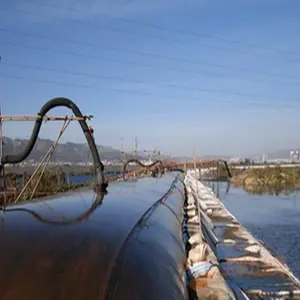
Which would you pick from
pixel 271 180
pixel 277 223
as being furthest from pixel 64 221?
pixel 271 180

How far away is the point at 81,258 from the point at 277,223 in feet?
55.3

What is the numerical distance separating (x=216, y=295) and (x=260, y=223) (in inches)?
589

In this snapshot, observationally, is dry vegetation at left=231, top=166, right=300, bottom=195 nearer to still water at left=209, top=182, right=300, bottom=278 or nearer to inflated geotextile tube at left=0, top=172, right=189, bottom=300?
still water at left=209, top=182, right=300, bottom=278

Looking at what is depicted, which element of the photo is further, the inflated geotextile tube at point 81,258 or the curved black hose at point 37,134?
the curved black hose at point 37,134

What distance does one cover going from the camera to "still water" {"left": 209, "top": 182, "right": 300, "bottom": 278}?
1312cm

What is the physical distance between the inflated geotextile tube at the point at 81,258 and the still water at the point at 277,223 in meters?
7.47

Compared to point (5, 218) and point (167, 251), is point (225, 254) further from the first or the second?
point (5, 218)

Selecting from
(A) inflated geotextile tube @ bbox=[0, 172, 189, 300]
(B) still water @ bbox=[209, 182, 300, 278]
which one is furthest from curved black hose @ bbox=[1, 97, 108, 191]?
(B) still water @ bbox=[209, 182, 300, 278]

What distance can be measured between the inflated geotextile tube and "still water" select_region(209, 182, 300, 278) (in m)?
7.47

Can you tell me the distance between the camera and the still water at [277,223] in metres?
13.1

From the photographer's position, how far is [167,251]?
4.19 metres

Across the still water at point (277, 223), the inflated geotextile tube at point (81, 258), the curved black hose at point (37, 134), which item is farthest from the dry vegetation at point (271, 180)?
the inflated geotextile tube at point (81, 258)

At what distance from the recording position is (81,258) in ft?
8.79

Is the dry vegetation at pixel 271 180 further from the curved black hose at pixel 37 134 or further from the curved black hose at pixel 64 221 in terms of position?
the curved black hose at pixel 64 221
